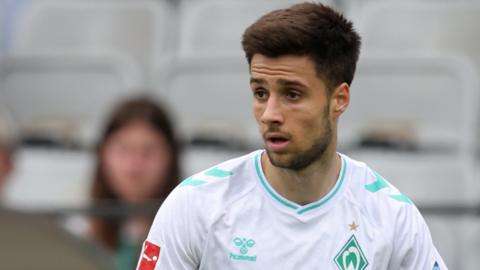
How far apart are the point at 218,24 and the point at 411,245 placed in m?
4.91

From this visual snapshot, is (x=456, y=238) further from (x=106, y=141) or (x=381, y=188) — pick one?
(x=381, y=188)

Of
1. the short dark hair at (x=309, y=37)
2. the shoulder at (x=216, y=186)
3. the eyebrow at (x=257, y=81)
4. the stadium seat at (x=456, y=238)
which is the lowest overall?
the stadium seat at (x=456, y=238)

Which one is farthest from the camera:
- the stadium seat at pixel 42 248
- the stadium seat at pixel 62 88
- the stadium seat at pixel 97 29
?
the stadium seat at pixel 97 29

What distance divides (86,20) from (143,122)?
2.13 m

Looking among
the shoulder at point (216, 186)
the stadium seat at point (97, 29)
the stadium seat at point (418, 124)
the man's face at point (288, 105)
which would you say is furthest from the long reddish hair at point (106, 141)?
the man's face at point (288, 105)

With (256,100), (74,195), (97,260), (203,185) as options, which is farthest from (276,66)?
(74,195)

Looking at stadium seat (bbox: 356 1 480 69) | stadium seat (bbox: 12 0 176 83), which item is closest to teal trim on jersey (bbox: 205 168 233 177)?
stadium seat (bbox: 356 1 480 69)

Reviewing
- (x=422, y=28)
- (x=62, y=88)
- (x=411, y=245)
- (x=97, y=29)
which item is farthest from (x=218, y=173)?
(x=97, y=29)

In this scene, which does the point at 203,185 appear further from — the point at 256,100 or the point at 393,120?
the point at 393,120

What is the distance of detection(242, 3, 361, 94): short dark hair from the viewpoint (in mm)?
3715

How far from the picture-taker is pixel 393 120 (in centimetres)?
790

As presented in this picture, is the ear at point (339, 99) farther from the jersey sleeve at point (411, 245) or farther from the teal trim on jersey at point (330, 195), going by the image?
the jersey sleeve at point (411, 245)

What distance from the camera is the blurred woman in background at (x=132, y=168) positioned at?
661 centimetres

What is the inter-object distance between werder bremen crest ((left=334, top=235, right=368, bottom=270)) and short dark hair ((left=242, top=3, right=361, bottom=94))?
463 millimetres
